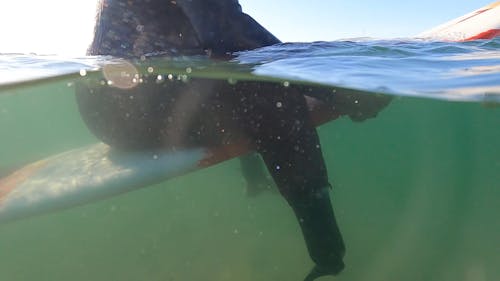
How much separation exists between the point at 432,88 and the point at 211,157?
3.10 metres

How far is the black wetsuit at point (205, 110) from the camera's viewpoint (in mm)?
3533

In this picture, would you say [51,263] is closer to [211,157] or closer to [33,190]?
[33,190]

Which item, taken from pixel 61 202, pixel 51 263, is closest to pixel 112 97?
pixel 61 202

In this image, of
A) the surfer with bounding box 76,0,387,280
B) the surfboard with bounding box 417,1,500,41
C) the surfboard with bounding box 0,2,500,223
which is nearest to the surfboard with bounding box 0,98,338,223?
the surfboard with bounding box 0,2,500,223

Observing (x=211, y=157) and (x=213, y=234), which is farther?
(x=213, y=234)

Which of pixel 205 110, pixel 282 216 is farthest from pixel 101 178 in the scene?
pixel 282 216

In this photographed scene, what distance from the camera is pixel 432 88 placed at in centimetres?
518

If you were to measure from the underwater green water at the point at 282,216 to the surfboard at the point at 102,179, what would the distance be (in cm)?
78

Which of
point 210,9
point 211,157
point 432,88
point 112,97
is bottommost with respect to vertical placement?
point 211,157

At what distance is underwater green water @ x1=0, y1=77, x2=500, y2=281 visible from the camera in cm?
790

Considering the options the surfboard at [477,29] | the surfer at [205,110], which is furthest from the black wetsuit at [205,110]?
the surfboard at [477,29]

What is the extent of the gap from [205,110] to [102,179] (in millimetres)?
1367

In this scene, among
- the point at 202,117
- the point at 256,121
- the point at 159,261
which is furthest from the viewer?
the point at 159,261

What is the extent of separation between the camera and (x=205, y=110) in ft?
12.7
